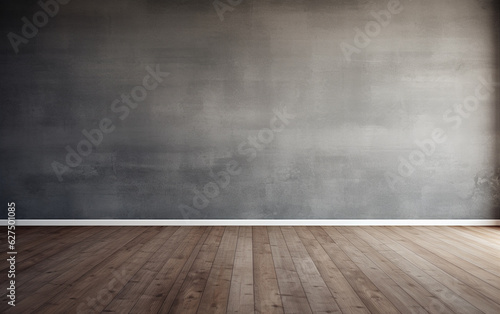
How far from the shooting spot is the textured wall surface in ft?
16.4

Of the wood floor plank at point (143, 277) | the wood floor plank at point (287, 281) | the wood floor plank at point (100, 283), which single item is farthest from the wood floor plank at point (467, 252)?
the wood floor plank at point (100, 283)

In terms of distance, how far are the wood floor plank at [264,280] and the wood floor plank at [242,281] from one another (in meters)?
0.04

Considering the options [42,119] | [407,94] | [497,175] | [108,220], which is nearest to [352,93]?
[407,94]

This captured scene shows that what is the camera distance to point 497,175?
197 inches

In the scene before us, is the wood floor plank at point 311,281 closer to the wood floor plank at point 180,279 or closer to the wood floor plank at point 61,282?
the wood floor plank at point 180,279

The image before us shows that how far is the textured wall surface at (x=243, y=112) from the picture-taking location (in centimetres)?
500

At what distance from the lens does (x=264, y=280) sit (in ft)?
9.26

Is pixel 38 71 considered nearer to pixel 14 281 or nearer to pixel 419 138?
pixel 14 281

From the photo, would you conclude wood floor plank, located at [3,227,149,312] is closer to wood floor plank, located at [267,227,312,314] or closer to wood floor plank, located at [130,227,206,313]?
wood floor plank, located at [130,227,206,313]

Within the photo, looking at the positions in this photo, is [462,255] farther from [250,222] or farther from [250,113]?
[250,113]

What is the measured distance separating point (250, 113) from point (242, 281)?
2671 mm

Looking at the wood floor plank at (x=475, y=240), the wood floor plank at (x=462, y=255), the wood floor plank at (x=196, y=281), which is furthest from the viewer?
the wood floor plank at (x=475, y=240)

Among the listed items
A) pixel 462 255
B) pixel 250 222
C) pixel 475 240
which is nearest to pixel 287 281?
pixel 462 255

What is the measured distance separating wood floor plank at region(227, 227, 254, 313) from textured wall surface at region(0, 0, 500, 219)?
52.1 inches
